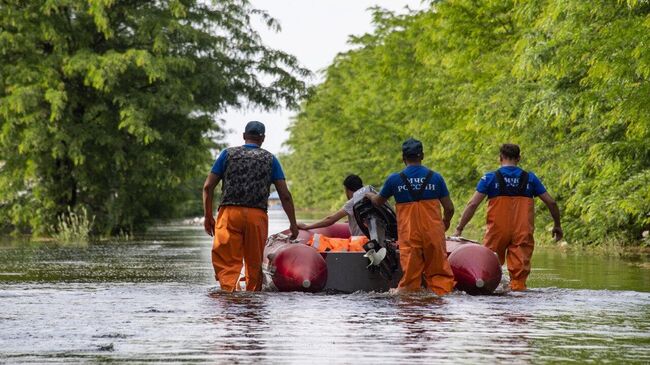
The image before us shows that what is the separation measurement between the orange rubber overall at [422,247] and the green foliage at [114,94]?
19.8 metres

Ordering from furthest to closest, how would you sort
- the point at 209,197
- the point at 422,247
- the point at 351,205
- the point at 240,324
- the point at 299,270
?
the point at 351,205 < the point at 299,270 < the point at 209,197 < the point at 422,247 < the point at 240,324

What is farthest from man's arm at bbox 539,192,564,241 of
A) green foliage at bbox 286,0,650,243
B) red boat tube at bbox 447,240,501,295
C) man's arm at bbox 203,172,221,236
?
green foliage at bbox 286,0,650,243

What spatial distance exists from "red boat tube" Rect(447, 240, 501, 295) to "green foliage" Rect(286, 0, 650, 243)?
5752mm

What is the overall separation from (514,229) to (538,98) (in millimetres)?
11079

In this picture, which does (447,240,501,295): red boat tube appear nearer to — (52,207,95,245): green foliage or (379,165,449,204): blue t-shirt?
(379,165,449,204): blue t-shirt

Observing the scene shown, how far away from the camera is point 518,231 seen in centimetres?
1443

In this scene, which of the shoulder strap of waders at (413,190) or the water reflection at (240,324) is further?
the shoulder strap of waders at (413,190)

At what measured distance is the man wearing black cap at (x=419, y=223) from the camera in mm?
13633

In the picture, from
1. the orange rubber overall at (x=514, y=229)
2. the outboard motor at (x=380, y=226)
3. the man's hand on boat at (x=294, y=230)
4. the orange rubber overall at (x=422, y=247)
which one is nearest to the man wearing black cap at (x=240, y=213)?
the man's hand on boat at (x=294, y=230)

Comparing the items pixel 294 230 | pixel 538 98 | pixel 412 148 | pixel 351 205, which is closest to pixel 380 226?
pixel 351 205

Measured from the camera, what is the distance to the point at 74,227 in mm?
33219

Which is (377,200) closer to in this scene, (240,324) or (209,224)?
(209,224)

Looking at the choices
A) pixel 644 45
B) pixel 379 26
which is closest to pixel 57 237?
pixel 644 45

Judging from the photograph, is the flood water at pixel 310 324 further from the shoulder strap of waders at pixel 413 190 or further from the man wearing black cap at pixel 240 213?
the shoulder strap of waders at pixel 413 190
